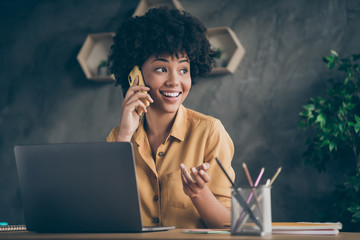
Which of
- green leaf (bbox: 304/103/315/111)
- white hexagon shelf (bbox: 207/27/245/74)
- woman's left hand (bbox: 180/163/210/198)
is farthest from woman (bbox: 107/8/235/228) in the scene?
white hexagon shelf (bbox: 207/27/245/74)

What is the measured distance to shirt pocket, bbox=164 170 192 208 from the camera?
157 centimetres

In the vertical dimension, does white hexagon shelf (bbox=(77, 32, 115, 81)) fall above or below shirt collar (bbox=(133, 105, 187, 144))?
above

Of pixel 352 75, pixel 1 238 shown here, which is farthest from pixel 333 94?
pixel 1 238

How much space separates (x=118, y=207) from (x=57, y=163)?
0.57ft

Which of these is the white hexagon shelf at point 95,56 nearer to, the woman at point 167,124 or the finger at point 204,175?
the woman at point 167,124

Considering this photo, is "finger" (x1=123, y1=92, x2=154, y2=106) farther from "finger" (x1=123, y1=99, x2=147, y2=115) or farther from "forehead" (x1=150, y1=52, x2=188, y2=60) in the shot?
"forehead" (x1=150, y1=52, x2=188, y2=60)

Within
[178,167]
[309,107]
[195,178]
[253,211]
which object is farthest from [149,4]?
[253,211]

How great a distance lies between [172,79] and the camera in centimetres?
168

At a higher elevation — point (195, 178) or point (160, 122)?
Answer: point (160, 122)

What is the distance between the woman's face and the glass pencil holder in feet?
2.69

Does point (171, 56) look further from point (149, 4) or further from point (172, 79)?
point (149, 4)

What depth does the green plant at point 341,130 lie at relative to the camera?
103 inches

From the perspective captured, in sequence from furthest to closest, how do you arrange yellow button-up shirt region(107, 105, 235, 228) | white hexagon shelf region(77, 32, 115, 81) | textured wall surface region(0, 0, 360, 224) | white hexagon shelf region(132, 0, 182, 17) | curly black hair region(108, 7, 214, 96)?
white hexagon shelf region(77, 32, 115, 81) < white hexagon shelf region(132, 0, 182, 17) < textured wall surface region(0, 0, 360, 224) < curly black hair region(108, 7, 214, 96) < yellow button-up shirt region(107, 105, 235, 228)

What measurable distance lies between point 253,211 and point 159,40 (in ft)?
3.02
